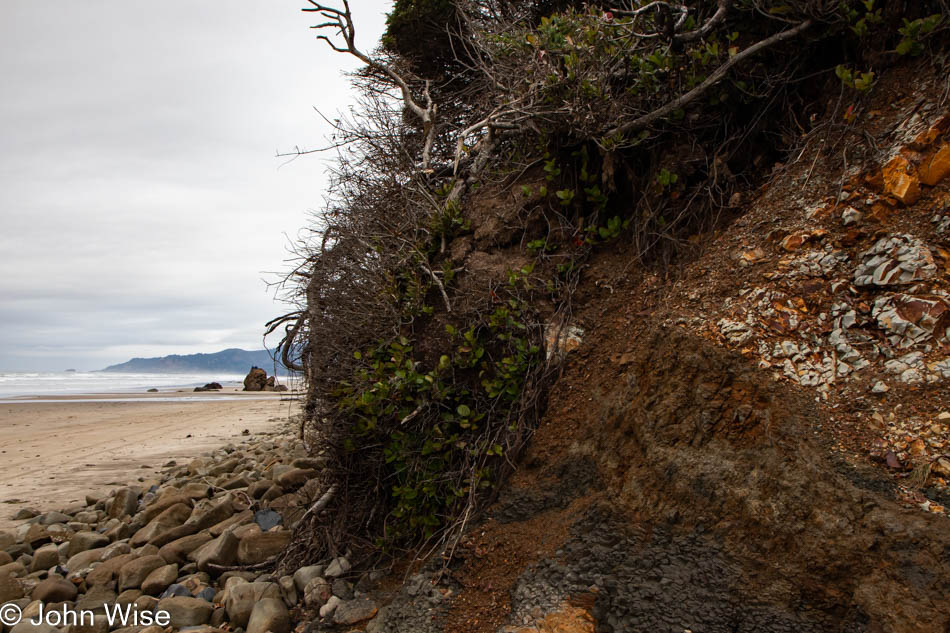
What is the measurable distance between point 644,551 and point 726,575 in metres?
0.35

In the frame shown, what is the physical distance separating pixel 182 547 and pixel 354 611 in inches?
87.5

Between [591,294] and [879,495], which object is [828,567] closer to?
[879,495]

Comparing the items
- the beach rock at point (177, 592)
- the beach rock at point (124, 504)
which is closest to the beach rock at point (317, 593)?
the beach rock at point (177, 592)

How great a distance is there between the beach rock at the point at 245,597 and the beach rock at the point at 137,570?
Answer: 35.7 inches

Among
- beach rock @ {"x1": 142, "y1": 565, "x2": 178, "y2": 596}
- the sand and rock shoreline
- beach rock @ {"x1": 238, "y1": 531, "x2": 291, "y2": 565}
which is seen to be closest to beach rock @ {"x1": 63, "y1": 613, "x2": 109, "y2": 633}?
the sand and rock shoreline

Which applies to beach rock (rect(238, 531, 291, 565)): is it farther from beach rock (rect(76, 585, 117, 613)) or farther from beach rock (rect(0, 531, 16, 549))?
beach rock (rect(0, 531, 16, 549))

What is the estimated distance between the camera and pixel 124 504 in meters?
5.53

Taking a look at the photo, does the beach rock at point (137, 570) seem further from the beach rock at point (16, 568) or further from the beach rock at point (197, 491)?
the beach rock at point (197, 491)

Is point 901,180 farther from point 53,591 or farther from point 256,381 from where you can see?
point 256,381

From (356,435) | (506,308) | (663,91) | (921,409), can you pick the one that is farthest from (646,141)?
(356,435)

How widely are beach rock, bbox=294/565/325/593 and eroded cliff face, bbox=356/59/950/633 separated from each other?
1.05m

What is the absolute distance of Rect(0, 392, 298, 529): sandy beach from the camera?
704 cm

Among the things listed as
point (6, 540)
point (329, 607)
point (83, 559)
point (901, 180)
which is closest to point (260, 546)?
point (329, 607)

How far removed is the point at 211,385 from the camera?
113 feet
